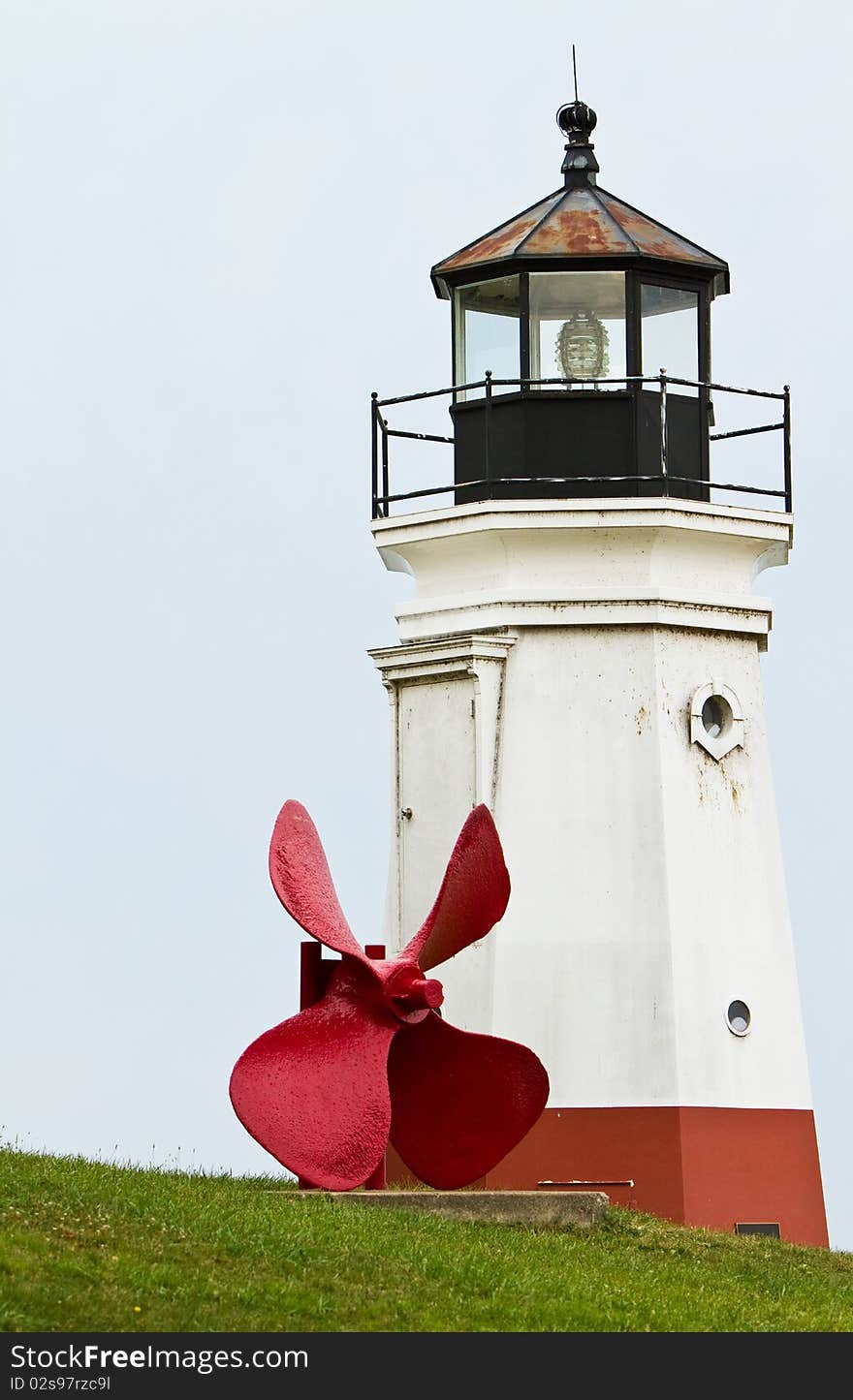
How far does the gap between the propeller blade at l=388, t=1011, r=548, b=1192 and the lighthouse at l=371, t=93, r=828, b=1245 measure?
1655 mm

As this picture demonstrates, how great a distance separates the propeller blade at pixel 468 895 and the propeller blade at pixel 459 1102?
474 mm

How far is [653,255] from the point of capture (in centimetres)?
2138

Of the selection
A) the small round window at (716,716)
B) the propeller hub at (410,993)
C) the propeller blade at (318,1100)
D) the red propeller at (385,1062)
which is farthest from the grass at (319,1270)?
the small round window at (716,716)

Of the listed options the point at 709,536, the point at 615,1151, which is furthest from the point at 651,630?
the point at 615,1151

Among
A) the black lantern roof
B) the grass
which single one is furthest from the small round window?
the grass

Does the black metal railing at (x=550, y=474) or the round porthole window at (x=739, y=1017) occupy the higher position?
the black metal railing at (x=550, y=474)

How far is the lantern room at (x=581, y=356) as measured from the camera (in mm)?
21203

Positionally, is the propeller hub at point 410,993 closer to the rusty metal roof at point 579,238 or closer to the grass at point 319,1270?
the grass at point 319,1270

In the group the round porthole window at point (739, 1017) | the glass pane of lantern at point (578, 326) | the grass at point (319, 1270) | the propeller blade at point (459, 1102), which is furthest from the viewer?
the glass pane of lantern at point (578, 326)

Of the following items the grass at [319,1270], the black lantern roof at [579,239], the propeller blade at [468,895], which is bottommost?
the grass at [319,1270]

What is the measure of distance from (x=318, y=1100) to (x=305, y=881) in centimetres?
153

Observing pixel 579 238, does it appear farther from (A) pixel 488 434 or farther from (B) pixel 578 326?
(A) pixel 488 434
